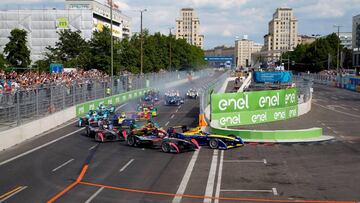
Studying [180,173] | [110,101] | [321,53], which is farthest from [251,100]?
[321,53]

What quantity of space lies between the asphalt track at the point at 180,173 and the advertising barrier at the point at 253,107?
7387mm

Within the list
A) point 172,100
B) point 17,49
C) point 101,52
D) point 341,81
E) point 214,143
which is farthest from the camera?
point 341,81

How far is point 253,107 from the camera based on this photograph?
3569cm

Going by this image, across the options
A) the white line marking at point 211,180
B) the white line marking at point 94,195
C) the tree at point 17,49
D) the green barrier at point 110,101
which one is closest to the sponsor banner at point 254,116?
the white line marking at point 211,180

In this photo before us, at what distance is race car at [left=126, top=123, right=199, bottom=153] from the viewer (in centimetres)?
2336

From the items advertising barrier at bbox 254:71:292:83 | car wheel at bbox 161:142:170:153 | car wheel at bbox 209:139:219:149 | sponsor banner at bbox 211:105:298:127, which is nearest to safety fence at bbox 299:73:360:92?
advertising barrier at bbox 254:71:292:83

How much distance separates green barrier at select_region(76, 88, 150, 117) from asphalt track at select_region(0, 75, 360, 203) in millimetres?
12307

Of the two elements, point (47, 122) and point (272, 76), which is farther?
point (272, 76)

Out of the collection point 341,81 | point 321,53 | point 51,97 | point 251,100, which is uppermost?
point 321,53

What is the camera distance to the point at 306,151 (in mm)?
23703

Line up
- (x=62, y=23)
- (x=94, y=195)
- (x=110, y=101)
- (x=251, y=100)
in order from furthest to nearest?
(x=62, y=23) → (x=110, y=101) → (x=251, y=100) → (x=94, y=195)

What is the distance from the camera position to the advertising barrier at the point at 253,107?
3238 cm

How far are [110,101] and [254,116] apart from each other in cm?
1755

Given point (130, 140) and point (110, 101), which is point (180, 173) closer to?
point (130, 140)
